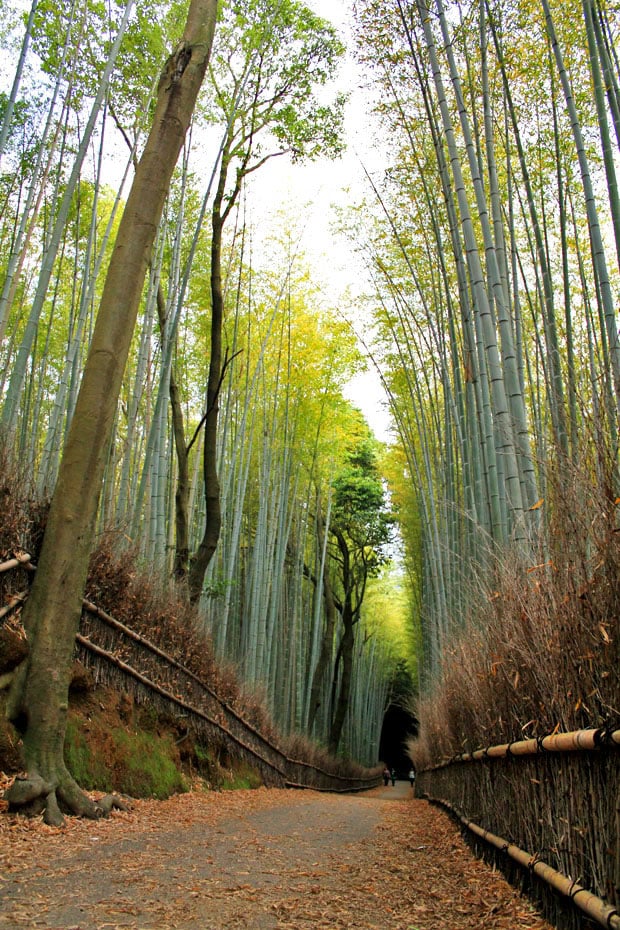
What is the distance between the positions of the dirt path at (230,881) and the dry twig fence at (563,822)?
10 cm

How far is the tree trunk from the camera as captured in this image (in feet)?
8.61

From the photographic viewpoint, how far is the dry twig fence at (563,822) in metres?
1.25

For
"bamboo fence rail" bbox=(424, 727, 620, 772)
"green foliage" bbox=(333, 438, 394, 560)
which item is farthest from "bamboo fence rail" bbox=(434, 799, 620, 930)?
"green foliage" bbox=(333, 438, 394, 560)

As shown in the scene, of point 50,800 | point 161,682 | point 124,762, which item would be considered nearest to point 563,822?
point 50,800

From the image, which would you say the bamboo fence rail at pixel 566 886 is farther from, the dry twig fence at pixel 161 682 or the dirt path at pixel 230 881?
the dry twig fence at pixel 161 682

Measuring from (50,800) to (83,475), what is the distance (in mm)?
1191

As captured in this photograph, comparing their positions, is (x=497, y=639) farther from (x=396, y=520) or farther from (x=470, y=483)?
(x=396, y=520)

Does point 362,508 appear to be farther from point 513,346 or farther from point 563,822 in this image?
point 563,822

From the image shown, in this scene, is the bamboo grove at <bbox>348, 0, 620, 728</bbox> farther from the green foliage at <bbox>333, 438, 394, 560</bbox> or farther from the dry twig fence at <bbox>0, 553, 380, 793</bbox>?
the green foliage at <bbox>333, 438, 394, 560</bbox>

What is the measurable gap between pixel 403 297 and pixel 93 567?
15.6 ft

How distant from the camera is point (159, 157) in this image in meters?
3.15

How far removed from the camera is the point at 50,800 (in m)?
2.46

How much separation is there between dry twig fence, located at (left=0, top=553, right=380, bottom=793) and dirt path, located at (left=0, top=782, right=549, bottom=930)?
2.51 ft

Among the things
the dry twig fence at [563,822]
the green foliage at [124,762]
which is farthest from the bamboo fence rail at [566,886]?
the green foliage at [124,762]
